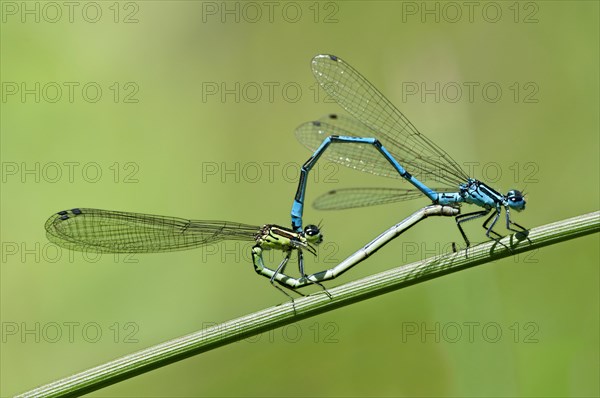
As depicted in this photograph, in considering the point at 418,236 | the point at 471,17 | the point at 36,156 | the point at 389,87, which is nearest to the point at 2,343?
the point at 36,156

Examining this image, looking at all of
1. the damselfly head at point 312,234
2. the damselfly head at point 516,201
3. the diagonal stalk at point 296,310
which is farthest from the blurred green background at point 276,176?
the diagonal stalk at point 296,310

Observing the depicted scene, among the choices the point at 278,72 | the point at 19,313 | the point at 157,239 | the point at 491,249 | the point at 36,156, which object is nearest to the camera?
the point at 491,249

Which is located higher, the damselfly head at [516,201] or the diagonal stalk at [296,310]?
the damselfly head at [516,201]

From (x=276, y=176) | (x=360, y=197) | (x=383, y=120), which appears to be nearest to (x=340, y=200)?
(x=360, y=197)

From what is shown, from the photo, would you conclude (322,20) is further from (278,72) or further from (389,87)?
(389,87)

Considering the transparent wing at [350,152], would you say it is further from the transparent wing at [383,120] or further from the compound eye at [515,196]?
the compound eye at [515,196]

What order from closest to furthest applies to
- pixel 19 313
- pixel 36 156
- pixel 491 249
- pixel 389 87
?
1. pixel 491 249
2. pixel 19 313
3. pixel 36 156
4. pixel 389 87
